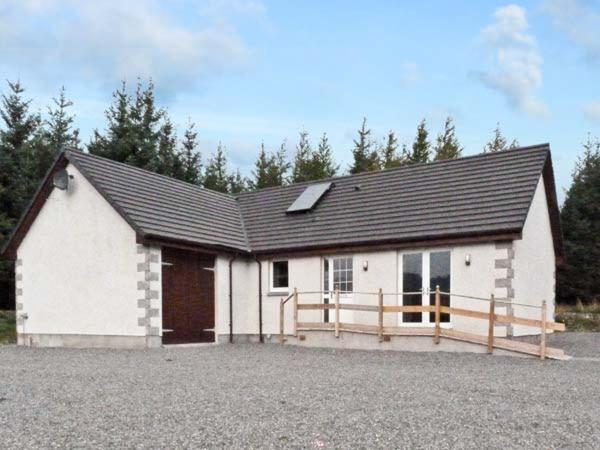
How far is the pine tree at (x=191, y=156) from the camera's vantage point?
37438mm

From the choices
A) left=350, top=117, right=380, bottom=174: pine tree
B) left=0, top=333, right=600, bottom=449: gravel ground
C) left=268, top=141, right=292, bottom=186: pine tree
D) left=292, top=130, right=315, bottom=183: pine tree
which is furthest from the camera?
left=268, top=141, right=292, bottom=186: pine tree

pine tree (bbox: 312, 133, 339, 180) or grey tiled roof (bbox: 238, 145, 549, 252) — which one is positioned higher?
pine tree (bbox: 312, 133, 339, 180)

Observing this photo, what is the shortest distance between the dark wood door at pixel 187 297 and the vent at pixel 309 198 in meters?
3.33

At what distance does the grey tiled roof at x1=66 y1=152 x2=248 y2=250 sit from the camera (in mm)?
16438

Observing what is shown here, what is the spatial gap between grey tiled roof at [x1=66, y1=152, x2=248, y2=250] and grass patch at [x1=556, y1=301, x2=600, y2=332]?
12878mm

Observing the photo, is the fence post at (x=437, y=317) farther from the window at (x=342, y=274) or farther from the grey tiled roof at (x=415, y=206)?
the window at (x=342, y=274)

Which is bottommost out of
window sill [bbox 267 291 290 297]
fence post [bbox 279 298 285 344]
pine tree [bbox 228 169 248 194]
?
fence post [bbox 279 298 285 344]

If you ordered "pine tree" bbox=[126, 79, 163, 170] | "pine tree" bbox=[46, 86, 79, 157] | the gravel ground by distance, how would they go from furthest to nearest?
"pine tree" bbox=[46, 86, 79, 157]
"pine tree" bbox=[126, 79, 163, 170]
the gravel ground

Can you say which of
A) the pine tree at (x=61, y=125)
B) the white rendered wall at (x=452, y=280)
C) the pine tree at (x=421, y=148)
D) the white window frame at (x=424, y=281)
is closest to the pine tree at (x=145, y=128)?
the pine tree at (x=61, y=125)

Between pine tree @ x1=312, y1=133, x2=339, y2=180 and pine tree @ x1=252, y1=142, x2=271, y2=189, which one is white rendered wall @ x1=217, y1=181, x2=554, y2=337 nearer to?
pine tree @ x1=312, y1=133, x2=339, y2=180

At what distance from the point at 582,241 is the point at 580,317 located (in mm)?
7725

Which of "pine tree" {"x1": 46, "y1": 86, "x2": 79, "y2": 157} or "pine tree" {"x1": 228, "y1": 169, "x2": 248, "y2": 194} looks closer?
"pine tree" {"x1": 46, "y1": 86, "x2": 79, "y2": 157}

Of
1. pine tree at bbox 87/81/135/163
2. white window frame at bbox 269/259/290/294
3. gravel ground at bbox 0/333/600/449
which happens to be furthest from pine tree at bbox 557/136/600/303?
pine tree at bbox 87/81/135/163

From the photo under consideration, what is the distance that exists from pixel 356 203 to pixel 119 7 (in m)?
9.99
